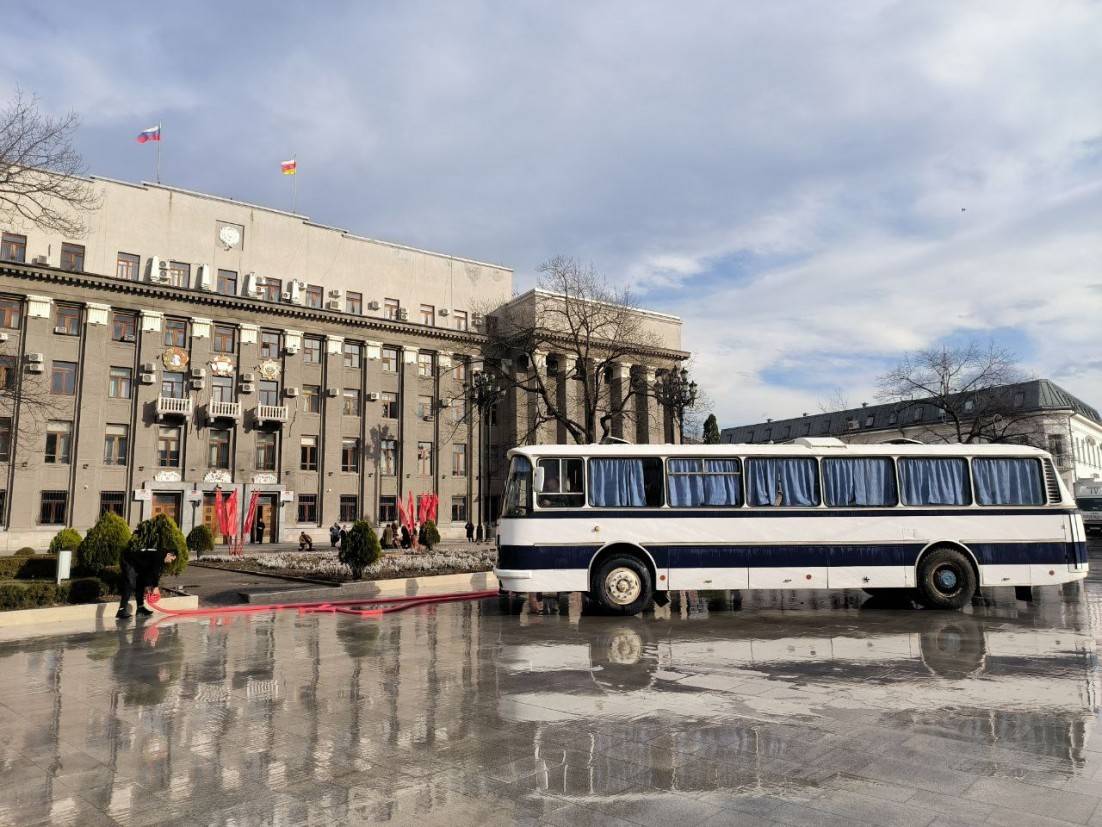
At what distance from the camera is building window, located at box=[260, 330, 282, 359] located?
45969mm

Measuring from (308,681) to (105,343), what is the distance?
39652 millimetres

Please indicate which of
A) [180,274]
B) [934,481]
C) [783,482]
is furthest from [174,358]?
[934,481]

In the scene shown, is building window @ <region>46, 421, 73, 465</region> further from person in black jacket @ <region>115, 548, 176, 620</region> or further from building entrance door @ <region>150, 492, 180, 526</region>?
person in black jacket @ <region>115, 548, 176, 620</region>

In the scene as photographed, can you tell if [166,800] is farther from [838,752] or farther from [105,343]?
[105,343]

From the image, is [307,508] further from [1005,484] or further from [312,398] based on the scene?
[1005,484]

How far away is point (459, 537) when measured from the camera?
167 feet

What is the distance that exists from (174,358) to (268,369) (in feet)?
17.7

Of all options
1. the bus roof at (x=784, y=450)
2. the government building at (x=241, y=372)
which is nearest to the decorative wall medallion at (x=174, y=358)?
the government building at (x=241, y=372)

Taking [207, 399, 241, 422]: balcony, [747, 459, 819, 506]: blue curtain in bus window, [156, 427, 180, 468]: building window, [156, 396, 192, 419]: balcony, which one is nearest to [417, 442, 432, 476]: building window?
[207, 399, 241, 422]: balcony

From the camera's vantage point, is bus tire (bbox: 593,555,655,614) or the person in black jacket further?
the person in black jacket

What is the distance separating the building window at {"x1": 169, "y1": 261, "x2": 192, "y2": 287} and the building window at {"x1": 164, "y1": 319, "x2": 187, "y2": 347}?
87.8 inches

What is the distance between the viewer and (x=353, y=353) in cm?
4966

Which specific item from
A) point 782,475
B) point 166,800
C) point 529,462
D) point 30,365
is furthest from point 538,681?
point 30,365

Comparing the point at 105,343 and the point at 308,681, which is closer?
the point at 308,681
